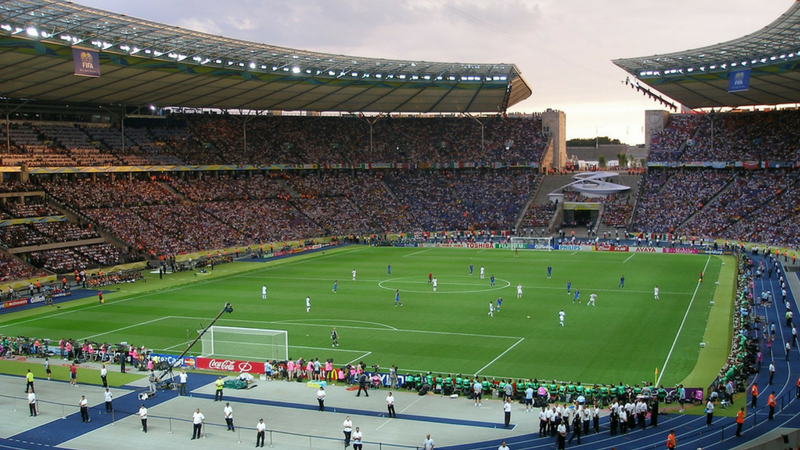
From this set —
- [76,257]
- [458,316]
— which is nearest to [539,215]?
[458,316]

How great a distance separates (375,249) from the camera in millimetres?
79875

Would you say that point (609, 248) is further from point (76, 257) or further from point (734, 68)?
point (76, 257)

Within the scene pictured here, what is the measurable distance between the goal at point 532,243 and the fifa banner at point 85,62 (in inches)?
1755

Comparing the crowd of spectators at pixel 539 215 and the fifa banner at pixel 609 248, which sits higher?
the crowd of spectators at pixel 539 215

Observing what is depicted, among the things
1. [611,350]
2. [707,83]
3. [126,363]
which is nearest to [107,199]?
[126,363]

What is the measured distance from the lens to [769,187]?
263 feet

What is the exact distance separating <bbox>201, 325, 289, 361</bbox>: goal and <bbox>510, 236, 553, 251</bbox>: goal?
149 feet

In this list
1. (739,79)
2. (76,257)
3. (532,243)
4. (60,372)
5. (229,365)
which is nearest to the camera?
(60,372)

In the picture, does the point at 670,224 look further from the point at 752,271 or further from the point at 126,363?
the point at 126,363

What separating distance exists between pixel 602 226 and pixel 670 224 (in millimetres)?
8045

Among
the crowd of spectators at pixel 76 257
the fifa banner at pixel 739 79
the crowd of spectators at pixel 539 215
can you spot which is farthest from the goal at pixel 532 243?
the crowd of spectators at pixel 76 257

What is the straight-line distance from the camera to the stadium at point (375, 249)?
27.5m

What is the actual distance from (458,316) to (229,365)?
15588mm

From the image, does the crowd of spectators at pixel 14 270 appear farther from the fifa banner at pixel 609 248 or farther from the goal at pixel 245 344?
the fifa banner at pixel 609 248
